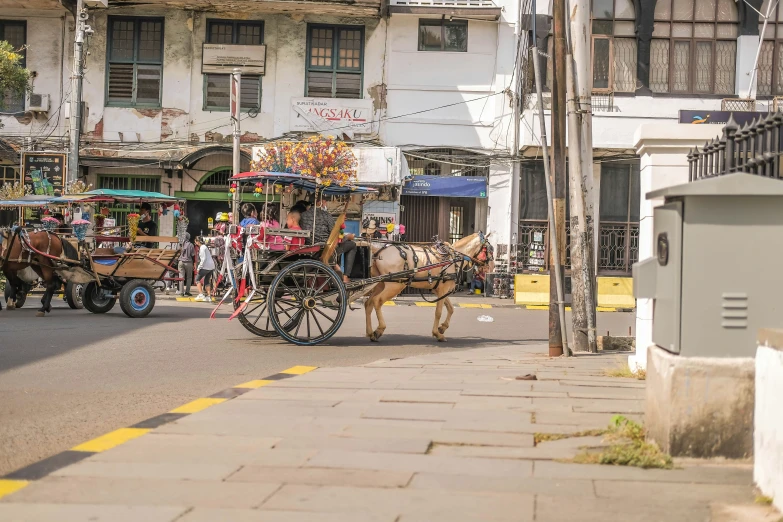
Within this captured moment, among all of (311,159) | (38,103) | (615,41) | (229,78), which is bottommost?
(311,159)

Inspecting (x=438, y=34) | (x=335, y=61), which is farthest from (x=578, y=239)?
(x=335, y=61)

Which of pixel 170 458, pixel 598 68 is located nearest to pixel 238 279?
pixel 170 458

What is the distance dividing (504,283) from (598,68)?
21.8 ft

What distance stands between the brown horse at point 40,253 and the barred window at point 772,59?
19873mm

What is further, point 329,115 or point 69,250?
point 329,115

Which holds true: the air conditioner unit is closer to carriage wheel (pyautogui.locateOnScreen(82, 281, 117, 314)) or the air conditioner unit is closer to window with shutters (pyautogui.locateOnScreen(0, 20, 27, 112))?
window with shutters (pyautogui.locateOnScreen(0, 20, 27, 112))

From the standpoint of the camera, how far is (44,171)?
94.9ft

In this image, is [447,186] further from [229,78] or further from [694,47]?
[694,47]

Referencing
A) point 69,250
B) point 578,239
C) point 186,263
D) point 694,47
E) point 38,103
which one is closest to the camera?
point 578,239

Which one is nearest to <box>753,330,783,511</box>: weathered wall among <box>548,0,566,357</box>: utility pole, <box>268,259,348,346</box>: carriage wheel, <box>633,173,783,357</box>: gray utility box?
<box>633,173,783,357</box>: gray utility box

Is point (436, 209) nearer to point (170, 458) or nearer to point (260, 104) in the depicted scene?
point (260, 104)

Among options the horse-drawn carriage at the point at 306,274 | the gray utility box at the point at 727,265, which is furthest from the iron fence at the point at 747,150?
the horse-drawn carriage at the point at 306,274

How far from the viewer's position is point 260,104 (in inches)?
1211

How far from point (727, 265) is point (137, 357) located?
28.1ft
